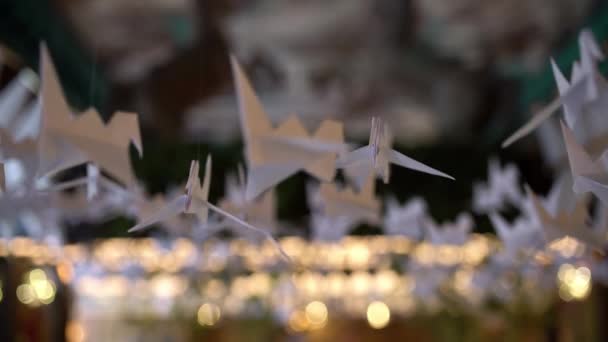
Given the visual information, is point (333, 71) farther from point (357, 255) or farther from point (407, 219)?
point (407, 219)

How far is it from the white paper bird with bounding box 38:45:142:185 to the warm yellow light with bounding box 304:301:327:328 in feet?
21.0

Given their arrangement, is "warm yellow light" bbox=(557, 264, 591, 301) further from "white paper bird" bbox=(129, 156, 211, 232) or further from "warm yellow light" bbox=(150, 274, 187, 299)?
"white paper bird" bbox=(129, 156, 211, 232)

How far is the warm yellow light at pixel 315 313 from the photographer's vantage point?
877cm

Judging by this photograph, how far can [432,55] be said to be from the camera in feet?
26.0

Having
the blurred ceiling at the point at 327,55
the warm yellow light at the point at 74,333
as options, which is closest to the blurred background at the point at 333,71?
the blurred ceiling at the point at 327,55

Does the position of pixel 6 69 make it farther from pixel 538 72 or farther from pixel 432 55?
pixel 538 72

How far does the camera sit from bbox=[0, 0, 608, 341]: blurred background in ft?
22.8

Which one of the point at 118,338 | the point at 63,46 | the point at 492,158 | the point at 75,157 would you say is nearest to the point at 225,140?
Result: the point at 63,46

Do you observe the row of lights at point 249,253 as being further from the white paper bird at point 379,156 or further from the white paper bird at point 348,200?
the white paper bird at point 379,156

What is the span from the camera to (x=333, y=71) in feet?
26.1

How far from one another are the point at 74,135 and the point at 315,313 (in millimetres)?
7375

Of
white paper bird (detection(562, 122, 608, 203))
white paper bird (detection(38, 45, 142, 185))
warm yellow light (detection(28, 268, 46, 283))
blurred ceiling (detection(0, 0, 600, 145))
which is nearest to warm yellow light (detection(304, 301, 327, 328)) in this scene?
blurred ceiling (detection(0, 0, 600, 145))

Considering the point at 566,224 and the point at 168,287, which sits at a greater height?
the point at 168,287

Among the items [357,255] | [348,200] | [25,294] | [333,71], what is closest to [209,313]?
[357,255]
